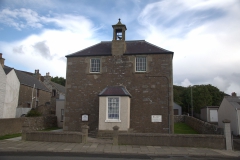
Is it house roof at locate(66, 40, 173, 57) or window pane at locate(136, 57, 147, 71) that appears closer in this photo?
window pane at locate(136, 57, 147, 71)

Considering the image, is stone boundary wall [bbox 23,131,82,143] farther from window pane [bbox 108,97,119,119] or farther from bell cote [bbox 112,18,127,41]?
bell cote [bbox 112,18,127,41]

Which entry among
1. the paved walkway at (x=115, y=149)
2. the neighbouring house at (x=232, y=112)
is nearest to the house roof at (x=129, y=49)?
the paved walkway at (x=115, y=149)

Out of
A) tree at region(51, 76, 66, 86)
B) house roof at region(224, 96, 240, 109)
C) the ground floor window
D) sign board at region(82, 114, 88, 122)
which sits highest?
tree at region(51, 76, 66, 86)

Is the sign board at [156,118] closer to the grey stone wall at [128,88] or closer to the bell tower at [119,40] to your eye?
the grey stone wall at [128,88]

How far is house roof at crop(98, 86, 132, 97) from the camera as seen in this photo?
18797 millimetres

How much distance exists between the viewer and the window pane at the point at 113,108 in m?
18.7

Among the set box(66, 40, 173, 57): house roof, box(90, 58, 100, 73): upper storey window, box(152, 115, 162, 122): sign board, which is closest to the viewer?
box(152, 115, 162, 122): sign board

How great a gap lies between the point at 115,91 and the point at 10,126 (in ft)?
34.6

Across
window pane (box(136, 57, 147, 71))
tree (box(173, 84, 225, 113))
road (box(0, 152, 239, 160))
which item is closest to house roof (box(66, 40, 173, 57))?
window pane (box(136, 57, 147, 71))

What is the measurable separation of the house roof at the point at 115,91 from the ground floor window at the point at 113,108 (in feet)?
1.47

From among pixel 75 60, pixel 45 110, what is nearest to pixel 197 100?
pixel 45 110

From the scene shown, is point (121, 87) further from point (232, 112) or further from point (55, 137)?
point (232, 112)

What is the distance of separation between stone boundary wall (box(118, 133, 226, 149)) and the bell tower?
922 centimetres

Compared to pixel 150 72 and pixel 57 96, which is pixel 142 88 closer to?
pixel 150 72
